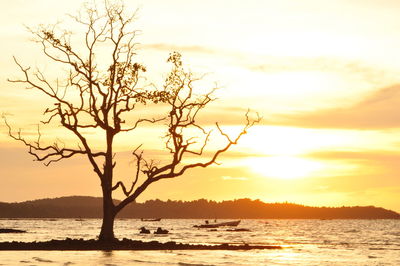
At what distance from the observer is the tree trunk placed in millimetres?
50094

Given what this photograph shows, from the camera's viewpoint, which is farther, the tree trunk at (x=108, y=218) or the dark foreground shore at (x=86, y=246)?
the tree trunk at (x=108, y=218)

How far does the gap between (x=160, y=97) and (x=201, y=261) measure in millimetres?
16447

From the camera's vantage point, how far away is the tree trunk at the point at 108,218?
50094 mm

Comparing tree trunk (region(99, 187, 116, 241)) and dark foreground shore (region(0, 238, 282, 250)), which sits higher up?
tree trunk (region(99, 187, 116, 241))

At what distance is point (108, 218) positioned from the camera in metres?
50.4

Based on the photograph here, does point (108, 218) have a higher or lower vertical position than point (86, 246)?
higher

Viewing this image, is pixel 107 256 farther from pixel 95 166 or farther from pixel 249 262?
pixel 95 166

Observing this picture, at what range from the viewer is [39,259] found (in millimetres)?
36250

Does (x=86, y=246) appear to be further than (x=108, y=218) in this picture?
No

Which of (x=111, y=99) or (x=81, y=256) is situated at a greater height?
(x=111, y=99)

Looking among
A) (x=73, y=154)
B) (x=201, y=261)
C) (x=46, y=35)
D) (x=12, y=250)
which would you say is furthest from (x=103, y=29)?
(x=201, y=261)

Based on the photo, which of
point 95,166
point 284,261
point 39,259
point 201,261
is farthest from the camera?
point 95,166

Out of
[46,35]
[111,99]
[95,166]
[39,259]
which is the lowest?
[39,259]

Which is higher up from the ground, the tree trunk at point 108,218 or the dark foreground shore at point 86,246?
the tree trunk at point 108,218
